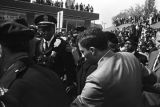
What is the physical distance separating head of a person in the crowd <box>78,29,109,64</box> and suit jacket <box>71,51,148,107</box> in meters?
0.06

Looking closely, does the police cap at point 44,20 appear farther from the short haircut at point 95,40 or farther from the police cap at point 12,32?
the police cap at point 12,32

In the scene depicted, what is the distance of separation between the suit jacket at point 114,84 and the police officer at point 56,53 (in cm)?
223

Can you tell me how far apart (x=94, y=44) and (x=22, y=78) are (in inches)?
29.5

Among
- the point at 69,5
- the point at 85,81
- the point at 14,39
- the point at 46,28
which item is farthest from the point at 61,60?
the point at 69,5

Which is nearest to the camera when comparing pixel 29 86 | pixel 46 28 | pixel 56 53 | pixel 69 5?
pixel 29 86

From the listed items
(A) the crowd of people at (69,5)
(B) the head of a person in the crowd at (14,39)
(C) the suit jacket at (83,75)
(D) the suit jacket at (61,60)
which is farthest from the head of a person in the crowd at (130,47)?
(A) the crowd of people at (69,5)

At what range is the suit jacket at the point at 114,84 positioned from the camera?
89.5 inches

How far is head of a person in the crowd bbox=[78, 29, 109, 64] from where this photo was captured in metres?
2.47

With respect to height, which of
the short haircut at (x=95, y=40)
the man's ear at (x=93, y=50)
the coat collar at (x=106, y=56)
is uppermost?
the short haircut at (x=95, y=40)

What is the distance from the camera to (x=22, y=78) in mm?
1932

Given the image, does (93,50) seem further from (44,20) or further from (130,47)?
(130,47)

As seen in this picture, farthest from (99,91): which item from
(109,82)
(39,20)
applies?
(39,20)

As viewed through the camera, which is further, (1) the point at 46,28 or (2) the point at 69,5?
(2) the point at 69,5

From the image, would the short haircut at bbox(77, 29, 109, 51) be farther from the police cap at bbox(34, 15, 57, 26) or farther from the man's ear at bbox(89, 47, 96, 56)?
the police cap at bbox(34, 15, 57, 26)
